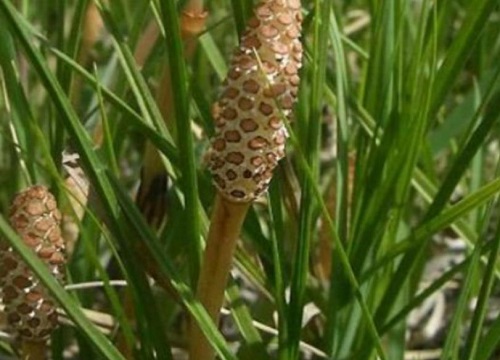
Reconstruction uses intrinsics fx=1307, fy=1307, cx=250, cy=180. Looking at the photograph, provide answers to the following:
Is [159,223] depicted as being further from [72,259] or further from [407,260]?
[407,260]

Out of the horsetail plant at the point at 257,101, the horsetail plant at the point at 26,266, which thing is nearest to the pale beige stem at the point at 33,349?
the horsetail plant at the point at 26,266

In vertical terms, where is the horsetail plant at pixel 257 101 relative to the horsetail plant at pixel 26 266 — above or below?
above

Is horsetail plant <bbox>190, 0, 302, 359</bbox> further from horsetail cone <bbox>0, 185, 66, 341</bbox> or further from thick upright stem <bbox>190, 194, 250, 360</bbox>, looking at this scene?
horsetail cone <bbox>0, 185, 66, 341</bbox>

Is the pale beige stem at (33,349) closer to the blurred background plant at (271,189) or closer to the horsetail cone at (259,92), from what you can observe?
the blurred background plant at (271,189)

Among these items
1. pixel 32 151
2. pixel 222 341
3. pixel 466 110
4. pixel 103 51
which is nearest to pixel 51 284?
pixel 222 341

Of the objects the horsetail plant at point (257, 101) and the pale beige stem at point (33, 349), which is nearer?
the horsetail plant at point (257, 101)

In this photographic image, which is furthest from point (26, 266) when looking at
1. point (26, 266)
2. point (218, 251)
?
point (218, 251)

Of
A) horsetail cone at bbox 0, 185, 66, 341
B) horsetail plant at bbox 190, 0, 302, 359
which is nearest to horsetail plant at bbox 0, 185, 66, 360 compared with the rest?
horsetail cone at bbox 0, 185, 66, 341
